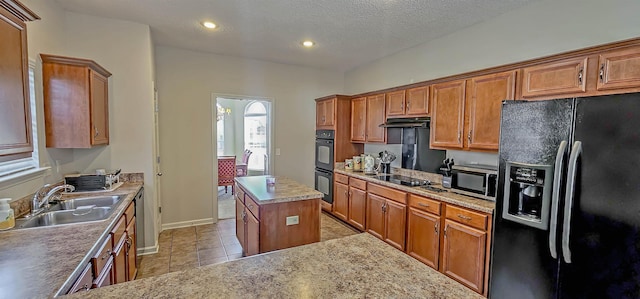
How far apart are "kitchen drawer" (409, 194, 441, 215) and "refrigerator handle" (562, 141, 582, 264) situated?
110 cm

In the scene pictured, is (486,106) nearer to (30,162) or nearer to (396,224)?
(396,224)

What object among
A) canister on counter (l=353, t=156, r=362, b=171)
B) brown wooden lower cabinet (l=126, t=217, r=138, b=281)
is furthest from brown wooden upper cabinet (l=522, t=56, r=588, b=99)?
brown wooden lower cabinet (l=126, t=217, r=138, b=281)

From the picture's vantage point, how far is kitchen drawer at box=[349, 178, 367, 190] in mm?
3803

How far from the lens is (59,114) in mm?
2416

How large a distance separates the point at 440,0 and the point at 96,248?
3139 millimetres

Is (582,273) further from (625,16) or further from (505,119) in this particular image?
(625,16)

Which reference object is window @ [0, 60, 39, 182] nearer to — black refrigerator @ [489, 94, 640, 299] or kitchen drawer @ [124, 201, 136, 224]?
kitchen drawer @ [124, 201, 136, 224]

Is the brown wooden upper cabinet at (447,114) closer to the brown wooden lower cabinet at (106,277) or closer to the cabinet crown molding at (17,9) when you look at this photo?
the brown wooden lower cabinet at (106,277)

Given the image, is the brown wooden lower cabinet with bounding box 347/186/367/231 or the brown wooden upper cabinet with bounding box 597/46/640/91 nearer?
the brown wooden upper cabinet with bounding box 597/46/640/91

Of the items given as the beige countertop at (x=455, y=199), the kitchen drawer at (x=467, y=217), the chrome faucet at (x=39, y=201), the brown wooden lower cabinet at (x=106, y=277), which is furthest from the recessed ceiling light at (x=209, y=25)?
the kitchen drawer at (x=467, y=217)

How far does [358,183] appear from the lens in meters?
3.92

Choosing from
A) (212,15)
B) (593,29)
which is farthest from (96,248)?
(593,29)

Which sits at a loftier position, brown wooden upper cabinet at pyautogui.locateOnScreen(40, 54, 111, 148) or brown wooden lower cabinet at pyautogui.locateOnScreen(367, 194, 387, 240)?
brown wooden upper cabinet at pyautogui.locateOnScreen(40, 54, 111, 148)

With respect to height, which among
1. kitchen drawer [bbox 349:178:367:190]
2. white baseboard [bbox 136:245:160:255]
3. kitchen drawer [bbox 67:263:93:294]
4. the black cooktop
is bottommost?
white baseboard [bbox 136:245:160:255]
